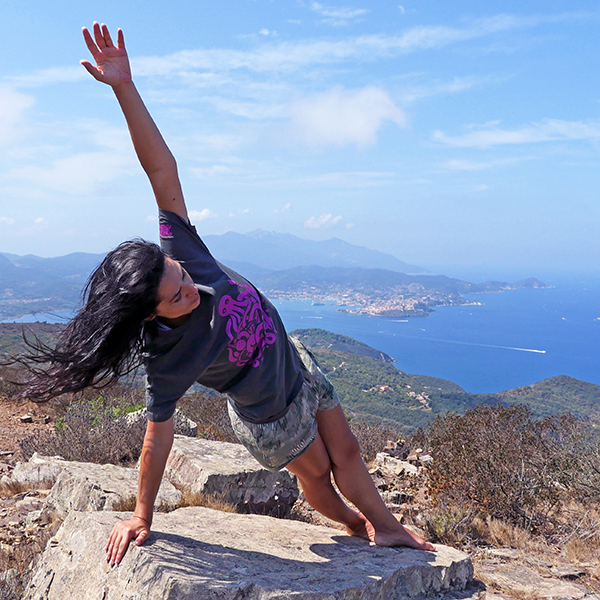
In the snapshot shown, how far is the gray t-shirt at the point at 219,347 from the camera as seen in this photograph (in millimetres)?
1848

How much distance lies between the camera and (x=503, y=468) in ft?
13.4

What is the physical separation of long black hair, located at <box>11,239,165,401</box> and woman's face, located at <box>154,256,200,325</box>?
0.08 ft

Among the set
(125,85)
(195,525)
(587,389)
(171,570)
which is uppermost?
(125,85)

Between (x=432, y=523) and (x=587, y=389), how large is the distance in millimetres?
46192

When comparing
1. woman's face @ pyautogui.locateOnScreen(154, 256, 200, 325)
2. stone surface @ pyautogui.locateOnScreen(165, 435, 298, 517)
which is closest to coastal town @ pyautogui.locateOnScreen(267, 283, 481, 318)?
stone surface @ pyautogui.locateOnScreen(165, 435, 298, 517)

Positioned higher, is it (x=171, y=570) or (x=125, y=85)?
(x=125, y=85)

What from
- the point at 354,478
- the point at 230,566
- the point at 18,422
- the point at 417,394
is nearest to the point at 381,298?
the point at 417,394

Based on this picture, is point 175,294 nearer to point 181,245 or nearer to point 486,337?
point 181,245

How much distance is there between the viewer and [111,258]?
5.87 ft

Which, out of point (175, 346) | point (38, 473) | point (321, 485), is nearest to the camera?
point (175, 346)

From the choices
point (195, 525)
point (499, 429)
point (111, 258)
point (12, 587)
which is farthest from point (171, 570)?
point (499, 429)

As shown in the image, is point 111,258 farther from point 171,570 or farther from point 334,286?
point 334,286

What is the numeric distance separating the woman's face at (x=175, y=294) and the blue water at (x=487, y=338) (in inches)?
2377

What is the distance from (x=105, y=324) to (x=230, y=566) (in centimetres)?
117
